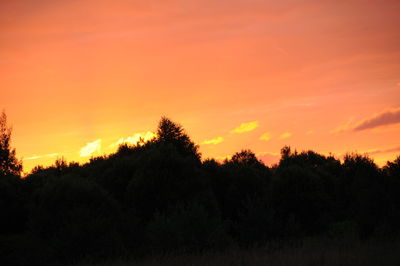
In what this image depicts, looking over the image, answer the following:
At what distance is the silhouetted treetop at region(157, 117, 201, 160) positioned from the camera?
196ft

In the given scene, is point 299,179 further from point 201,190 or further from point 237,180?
point 201,190

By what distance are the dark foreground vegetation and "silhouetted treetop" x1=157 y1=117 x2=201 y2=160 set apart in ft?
0.60

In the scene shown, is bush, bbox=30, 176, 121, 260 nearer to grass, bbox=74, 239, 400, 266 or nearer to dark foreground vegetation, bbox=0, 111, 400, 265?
dark foreground vegetation, bbox=0, 111, 400, 265

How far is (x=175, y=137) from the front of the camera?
2381 inches

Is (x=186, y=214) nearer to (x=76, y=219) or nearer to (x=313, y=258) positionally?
(x=313, y=258)

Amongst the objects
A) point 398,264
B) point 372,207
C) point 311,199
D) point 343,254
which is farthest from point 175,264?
point 311,199

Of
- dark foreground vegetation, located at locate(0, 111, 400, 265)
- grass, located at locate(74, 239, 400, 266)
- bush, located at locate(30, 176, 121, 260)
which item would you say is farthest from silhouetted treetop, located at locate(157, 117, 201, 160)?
grass, located at locate(74, 239, 400, 266)

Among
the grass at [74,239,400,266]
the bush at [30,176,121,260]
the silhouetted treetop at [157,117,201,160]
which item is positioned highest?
the silhouetted treetop at [157,117,201,160]

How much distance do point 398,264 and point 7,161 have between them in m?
71.1

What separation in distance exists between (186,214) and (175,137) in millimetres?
38159

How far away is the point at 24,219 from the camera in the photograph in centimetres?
4172

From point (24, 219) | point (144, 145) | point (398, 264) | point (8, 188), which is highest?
point (144, 145)

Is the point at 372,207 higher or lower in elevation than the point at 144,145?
lower

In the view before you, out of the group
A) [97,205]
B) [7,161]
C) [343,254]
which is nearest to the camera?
[343,254]
